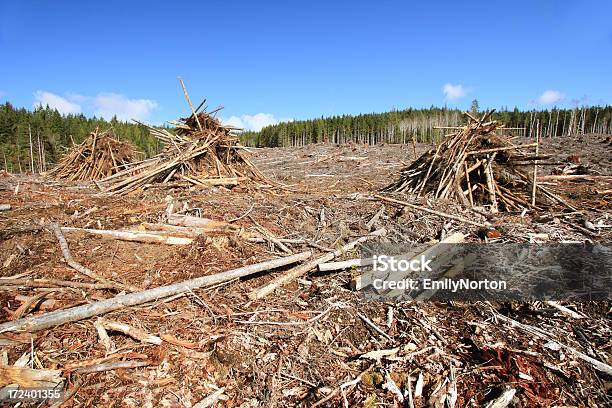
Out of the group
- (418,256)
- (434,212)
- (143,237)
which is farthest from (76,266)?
(434,212)

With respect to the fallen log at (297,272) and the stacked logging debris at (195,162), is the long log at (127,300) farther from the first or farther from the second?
the stacked logging debris at (195,162)

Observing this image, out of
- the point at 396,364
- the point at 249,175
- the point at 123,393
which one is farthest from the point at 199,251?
the point at 249,175

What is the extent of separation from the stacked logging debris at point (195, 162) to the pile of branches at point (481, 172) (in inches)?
191

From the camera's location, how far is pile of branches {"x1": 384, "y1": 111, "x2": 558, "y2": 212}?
6.97m

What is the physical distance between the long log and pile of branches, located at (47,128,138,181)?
967 cm

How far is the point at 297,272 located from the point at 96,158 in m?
11.1

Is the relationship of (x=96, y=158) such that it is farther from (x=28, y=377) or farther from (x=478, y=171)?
(x=478, y=171)

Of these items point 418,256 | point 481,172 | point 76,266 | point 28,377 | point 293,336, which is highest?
point 481,172

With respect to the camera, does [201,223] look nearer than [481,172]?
Yes

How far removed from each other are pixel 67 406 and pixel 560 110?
259 feet

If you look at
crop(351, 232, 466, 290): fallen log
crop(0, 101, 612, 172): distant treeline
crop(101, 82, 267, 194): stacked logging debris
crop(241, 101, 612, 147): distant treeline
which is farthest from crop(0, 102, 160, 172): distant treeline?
crop(351, 232, 466, 290): fallen log

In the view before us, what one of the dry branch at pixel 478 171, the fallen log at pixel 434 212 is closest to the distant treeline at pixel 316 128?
the dry branch at pixel 478 171

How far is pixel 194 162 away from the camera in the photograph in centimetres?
891

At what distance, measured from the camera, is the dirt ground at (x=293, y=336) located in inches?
105
